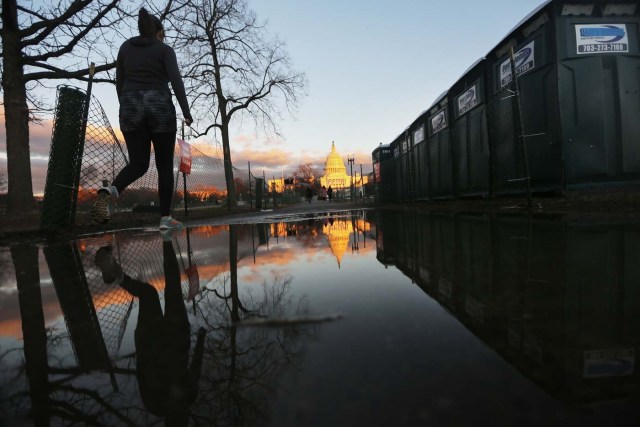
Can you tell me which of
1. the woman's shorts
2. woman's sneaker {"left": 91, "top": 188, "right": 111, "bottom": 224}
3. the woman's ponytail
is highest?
the woman's ponytail

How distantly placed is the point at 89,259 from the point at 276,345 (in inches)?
93.3

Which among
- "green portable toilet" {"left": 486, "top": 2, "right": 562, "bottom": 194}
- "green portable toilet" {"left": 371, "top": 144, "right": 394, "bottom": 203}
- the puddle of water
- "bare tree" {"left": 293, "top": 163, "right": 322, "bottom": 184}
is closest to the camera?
the puddle of water

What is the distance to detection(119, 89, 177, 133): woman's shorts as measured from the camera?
158 inches

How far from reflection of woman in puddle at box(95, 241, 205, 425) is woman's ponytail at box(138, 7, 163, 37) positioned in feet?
11.6

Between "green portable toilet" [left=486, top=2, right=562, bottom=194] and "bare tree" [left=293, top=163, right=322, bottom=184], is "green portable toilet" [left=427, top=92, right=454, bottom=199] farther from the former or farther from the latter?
"bare tree" [left=293, top=163, right=322, bottom=184]

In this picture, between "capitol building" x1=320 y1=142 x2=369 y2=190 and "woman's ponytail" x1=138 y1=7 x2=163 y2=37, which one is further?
"capitol building" x1=320 y1=142 x2=369 y2=190

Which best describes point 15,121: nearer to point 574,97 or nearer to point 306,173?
point 574,97

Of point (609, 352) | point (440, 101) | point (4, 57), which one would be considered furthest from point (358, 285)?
point (4, 57)

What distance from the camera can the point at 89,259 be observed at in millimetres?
2727

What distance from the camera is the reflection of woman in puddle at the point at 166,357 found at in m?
0.72

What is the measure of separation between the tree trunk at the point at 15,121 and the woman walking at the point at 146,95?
6495mm

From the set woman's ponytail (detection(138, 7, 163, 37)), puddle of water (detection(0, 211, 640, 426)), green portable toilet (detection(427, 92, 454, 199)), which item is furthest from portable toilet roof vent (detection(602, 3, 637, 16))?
woman's ponytail (detection(138, 7, 163, 37))

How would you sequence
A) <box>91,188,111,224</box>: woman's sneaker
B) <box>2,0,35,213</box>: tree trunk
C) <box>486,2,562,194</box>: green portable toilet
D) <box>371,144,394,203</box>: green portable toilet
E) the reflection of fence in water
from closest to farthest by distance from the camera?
1. the reflection of fence in water
2. <box>91,188,111,224</box>: woman's sneaker
3. <box>486,2,562,194</box>: green portable toilet
4. <box>2,0,35,213</box>: tree trunk
5. <box>371,144,394,203</box>: green portable toilet

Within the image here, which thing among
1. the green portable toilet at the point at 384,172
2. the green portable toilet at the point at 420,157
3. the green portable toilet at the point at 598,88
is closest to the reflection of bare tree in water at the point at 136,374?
the green portable toilet at the point at 598,88
